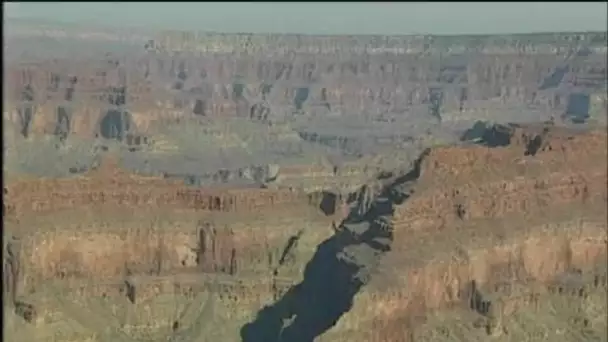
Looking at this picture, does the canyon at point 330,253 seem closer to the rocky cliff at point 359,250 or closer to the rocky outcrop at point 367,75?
the rocky cliff at point 359,250

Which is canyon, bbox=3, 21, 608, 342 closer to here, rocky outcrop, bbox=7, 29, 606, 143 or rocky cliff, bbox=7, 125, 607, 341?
rocky cliff, bbox=7, 125, 607, 341

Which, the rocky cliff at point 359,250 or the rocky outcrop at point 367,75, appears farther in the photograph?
the rocky outcrop at point 367,75

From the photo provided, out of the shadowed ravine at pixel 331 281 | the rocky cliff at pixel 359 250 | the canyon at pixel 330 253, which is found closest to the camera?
the canyon at pixel 330 253

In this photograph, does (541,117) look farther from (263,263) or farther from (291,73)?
(263,263)

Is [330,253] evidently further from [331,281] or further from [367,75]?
[367,75]

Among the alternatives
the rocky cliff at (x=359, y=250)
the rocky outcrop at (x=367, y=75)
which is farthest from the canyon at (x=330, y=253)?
the rocky outcrop at (x=367, y=75)

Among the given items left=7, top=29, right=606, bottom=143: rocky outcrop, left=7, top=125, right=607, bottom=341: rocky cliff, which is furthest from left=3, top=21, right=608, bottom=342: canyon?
left=7, top=29, right=606, bottom=143: rocky outcrop

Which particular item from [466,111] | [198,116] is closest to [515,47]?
[466,111]

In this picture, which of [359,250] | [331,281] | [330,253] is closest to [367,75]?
[330,253]

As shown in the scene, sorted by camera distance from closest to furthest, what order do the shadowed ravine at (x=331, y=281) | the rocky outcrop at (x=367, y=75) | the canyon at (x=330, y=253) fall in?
the canyon at (x=330, y=253) < the shadowed ravine at (x=331, y=281) < the rocky outcrop at (x=367, y=75)
